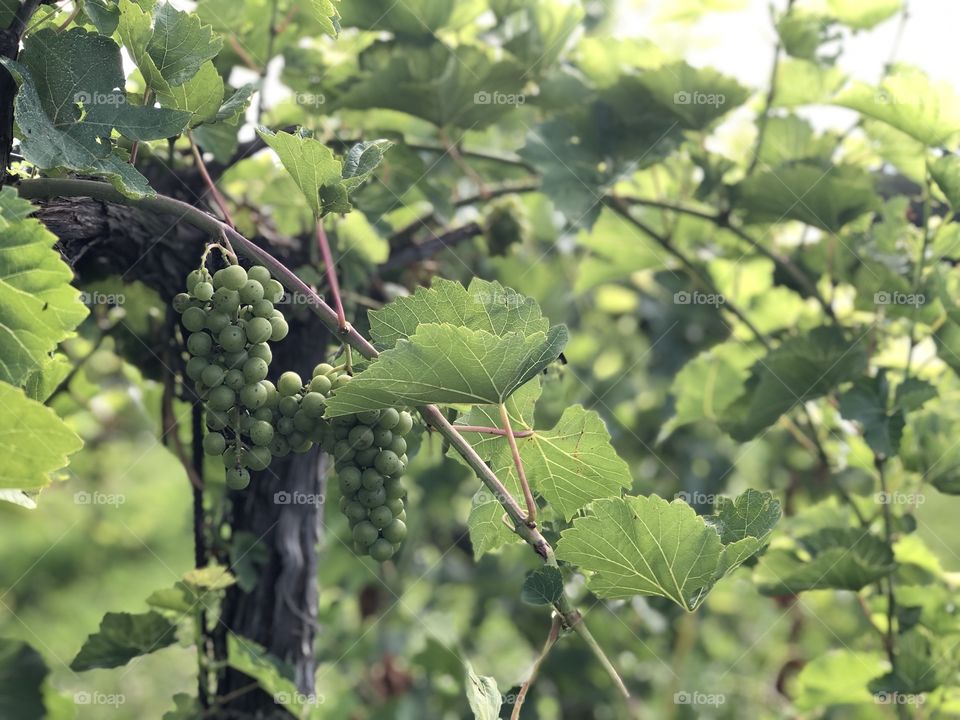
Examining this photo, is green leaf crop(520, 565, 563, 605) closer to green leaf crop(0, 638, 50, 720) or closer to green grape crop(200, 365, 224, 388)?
green grape crop(200, 365, 224, 388)

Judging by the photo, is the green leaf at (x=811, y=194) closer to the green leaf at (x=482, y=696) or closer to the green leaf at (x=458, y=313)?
the green leaf at (x=458, y=313)

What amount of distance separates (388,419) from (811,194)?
0.85 m

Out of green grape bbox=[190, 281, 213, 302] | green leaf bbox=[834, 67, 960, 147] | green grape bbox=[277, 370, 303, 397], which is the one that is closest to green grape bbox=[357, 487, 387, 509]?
green grape bbox=[277, 370, 303, 397]

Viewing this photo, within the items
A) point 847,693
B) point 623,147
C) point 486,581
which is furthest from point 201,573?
point 486,581

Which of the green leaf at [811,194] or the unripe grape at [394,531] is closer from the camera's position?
the unripe grape at [394,531]

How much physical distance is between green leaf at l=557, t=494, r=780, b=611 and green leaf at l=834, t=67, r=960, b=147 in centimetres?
63

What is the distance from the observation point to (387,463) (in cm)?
83

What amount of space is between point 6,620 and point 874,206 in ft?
11.5

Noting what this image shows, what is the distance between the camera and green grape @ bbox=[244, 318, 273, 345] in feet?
2.60

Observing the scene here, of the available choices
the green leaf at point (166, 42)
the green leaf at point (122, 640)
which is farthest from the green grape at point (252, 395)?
the green leaf at point (122, 640)

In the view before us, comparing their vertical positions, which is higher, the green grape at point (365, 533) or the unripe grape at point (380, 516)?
the unripe grape at point (380, 516)

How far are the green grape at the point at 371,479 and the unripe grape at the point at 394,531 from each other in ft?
0.12

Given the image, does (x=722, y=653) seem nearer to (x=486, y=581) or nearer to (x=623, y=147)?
(x=486, y=581)

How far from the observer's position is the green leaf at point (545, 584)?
32.9 inches
